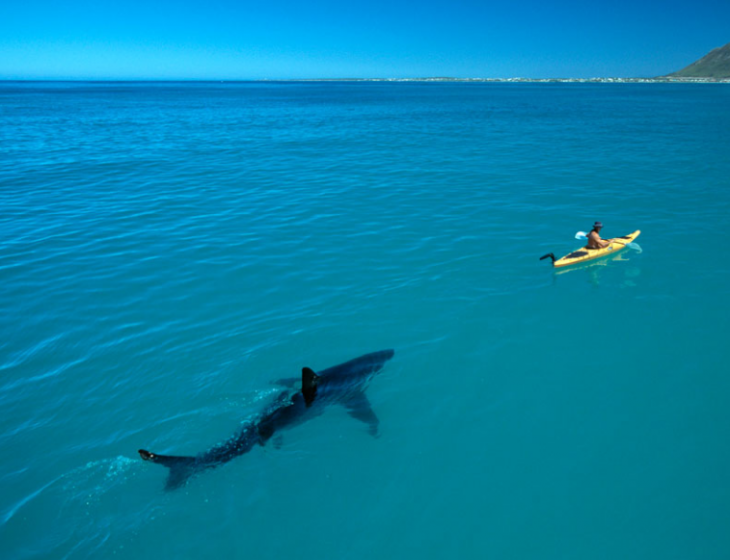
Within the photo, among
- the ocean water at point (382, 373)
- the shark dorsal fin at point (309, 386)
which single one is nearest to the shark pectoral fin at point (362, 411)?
the ocean water at point (382, 373)

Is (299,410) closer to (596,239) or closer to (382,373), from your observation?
(382,373)

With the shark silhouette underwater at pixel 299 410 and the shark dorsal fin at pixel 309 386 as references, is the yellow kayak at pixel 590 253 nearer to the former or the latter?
the shark silhouette underwater at pixel 299 410

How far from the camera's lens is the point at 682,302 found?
50.1ft

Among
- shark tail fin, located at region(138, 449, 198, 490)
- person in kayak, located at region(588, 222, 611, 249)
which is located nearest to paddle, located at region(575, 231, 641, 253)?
person in kayak, located at region(588, 222, 611, 249)

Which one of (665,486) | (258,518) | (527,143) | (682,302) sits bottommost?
(258,518)

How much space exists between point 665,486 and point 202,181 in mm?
30755

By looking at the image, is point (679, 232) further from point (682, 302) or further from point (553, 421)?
point (553, 421)

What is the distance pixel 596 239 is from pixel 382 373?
36.7ft

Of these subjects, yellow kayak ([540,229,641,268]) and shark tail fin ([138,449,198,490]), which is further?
yellow kayak ([540,229,641,268])

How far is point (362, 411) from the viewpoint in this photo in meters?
11.2

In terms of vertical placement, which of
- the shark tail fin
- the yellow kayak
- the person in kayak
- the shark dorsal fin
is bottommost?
the shark tail fin

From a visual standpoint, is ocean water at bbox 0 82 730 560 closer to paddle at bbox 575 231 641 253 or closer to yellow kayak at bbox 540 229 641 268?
paddle at bbox 575 231 641 253

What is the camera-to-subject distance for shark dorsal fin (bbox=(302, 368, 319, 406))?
10.7 meters

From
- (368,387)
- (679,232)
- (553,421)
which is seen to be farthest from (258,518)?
(679,232)
